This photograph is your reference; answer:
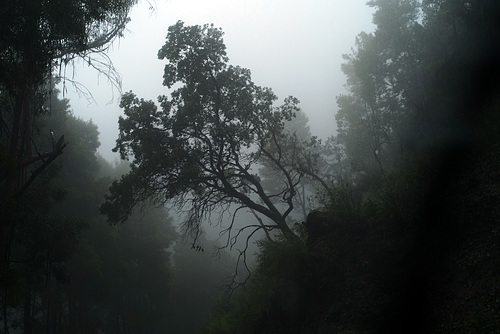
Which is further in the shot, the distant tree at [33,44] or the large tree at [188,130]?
the large tree at [188,130]

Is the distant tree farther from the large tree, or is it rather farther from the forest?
the large tree

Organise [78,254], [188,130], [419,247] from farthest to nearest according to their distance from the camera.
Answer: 1. [78,254]
2. [188,130]
3. [419,247]

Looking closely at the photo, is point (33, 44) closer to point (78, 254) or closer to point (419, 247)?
point (419, 247)

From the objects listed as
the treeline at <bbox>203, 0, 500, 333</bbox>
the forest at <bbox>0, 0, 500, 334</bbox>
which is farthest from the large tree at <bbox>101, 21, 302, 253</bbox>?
the treeline at <bbox>203, 0, 500, 333</bbox>

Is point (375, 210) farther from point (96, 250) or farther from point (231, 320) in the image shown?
point (96, 250)

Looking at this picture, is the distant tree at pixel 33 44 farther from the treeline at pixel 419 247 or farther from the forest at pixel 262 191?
the treeline at pixel 419 247

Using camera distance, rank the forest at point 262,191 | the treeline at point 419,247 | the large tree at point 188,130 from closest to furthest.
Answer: the treeline at point 419,247, the forest at point 262,191, the large tree at point 188,130

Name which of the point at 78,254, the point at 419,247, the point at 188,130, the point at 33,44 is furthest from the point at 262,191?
the point at 78,254

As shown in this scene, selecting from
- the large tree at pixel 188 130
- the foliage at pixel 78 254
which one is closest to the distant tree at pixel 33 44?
the foliage at pixel 78 254

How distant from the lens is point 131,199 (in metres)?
11.1

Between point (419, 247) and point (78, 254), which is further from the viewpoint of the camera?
point (78, 254)

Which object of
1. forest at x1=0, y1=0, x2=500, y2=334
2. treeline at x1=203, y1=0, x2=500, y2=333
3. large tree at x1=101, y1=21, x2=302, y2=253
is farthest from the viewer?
large tree at x1=101, y1=21, x2=302, y2=253

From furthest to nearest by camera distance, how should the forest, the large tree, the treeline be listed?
the large tree, the forest, the treeline

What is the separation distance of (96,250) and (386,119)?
71.7 feet
